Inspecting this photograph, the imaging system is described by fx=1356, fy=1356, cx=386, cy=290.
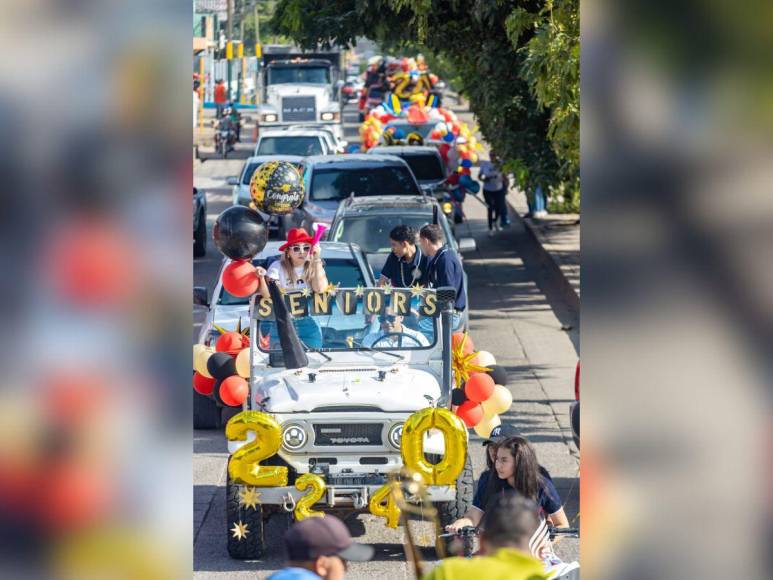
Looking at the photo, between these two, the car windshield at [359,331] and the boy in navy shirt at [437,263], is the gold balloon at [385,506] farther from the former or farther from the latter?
the boy in navy shirt at [437,263]

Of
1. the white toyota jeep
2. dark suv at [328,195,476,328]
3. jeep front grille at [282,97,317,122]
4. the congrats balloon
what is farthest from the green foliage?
jeep front grille at [282,97,317,122]

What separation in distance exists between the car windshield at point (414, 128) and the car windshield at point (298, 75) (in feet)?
40.8

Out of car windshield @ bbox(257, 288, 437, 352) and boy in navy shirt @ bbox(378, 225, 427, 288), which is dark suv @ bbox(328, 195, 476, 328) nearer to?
boy in navy shirt @ bbox(378, 225, 427, 288)

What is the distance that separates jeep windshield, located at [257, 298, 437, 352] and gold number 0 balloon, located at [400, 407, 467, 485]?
1.48m

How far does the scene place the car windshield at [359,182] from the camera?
20.2 meters

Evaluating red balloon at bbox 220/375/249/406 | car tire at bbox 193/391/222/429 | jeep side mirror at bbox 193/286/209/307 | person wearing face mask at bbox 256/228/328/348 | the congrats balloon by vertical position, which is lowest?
car tire at bbox 193/391/222/429

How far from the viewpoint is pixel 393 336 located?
9688 millimetres

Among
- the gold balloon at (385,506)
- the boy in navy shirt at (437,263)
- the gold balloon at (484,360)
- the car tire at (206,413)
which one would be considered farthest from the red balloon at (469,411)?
the car tire at (206,413)

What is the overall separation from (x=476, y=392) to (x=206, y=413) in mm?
3818

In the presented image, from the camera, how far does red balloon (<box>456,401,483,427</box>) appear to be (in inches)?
382
